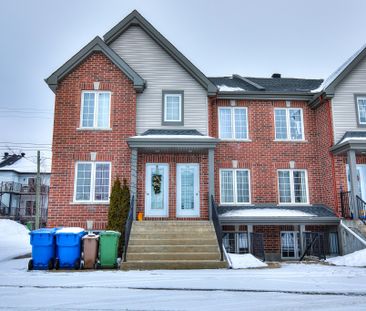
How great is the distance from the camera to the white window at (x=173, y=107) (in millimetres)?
14492

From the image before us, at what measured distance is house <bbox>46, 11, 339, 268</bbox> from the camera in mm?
13250

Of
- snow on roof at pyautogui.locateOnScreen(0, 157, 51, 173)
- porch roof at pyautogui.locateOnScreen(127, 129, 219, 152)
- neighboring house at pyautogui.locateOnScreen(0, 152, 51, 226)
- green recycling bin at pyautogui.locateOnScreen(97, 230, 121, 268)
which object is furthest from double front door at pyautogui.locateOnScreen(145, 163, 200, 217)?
snow on roof at pyautogui.locateOnScreen(0, 157, 51, 173)

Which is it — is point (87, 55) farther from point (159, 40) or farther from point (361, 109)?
point (361, 109)

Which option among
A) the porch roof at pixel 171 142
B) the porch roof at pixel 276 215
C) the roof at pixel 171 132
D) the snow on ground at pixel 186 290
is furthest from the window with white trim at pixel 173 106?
the snow on ground at pixel 186 290

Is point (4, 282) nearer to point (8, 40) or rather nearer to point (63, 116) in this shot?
point (63, 116)

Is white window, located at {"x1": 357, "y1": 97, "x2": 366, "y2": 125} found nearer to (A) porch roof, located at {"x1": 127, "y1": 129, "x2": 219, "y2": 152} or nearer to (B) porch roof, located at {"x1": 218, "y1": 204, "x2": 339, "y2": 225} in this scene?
(B) porch roof, located at {"x1": 218, "y1": 204, "x2": 339, "y2": 225}

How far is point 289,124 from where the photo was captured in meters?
15.6

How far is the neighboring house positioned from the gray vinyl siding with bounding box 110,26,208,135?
1230 inches

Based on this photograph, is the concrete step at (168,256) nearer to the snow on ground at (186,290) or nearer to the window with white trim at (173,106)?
the snow on ground at (186,290)

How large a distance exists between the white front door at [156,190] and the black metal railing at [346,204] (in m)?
6.90

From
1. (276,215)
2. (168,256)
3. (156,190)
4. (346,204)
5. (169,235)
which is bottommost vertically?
(168,256)

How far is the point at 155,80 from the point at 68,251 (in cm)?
801

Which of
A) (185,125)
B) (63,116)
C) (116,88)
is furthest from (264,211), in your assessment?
(63,116)

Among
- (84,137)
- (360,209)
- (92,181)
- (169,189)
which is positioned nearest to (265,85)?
(360,209)
